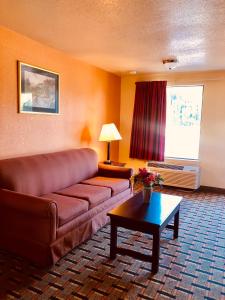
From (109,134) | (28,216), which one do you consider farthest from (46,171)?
(109,134)

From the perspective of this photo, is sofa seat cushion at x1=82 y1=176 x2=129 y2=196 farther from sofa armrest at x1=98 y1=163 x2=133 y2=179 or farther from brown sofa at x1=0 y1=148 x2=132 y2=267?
sofa armrest at x1=98 y1=163 x2=133 y2=179

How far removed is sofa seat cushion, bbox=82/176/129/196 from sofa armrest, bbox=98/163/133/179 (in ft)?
0.34

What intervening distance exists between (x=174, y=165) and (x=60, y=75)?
2.98 m

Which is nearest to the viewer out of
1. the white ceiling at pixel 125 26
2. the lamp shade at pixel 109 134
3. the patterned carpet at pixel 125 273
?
the patterned carpet at pixel 125 273

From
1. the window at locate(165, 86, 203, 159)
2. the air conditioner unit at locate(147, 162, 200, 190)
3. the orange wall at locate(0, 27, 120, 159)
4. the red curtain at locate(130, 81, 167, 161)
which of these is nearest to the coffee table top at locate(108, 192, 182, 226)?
the orange wall at locate(0, 27, 120, 159)

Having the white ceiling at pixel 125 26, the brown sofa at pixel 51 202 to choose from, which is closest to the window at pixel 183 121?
the white ceiling at pixel 125 26

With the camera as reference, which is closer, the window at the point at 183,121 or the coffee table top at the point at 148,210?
the coffee table top at the point at 148,210

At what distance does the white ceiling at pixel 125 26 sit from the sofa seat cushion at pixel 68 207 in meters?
1.92

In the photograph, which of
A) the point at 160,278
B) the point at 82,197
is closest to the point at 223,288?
the point at 160,278

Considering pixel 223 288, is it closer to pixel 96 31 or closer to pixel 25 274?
pixel 25 274

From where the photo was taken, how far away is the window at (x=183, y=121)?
509 cm

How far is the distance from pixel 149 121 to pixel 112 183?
217 centimetres

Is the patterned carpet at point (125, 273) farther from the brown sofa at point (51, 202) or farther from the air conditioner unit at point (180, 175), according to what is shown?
the air conditioner unit at point (180, 175)

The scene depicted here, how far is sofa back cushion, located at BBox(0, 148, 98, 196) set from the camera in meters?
2.67
